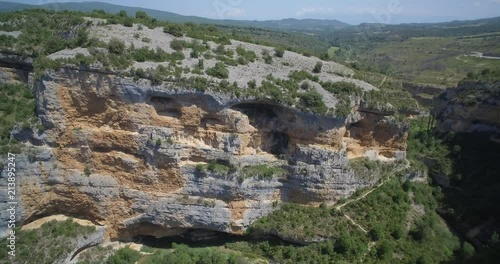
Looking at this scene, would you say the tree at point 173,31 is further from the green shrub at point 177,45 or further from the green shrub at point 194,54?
the green shrub at point 194,54

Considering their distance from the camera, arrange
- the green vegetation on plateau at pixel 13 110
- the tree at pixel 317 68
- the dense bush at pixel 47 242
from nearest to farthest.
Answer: the dense bush at pixel 47 242, the green vegetation on plateau at pixel 13 110, the tree at pixel 317 68

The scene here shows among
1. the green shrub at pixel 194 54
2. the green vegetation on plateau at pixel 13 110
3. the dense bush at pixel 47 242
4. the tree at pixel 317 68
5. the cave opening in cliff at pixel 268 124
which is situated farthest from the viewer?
the tree at pixel 317 68

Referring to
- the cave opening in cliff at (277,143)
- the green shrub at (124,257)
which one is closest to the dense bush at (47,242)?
the green shrub at (124,257)

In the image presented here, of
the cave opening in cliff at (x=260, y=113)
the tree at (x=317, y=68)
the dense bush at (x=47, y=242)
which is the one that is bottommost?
the dense bush at (x=47, y=242)

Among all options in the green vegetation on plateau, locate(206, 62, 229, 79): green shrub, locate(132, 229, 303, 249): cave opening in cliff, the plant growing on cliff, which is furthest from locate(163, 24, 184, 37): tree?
locate(132, 229, 303, 249): cave opening in cliff

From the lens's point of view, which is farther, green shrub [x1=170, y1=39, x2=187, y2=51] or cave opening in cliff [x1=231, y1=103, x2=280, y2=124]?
green shrub [x1=170, y1=39, x2=187, y2=51]

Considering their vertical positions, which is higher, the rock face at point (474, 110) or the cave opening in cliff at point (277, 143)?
the rock face at point (474, 110)

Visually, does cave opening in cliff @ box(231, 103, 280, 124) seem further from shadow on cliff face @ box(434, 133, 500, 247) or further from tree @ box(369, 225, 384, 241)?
shadow on cliff face @ box(434, 133, 500, 247)

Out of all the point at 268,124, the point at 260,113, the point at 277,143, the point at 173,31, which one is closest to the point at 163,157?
the point at 260,113
